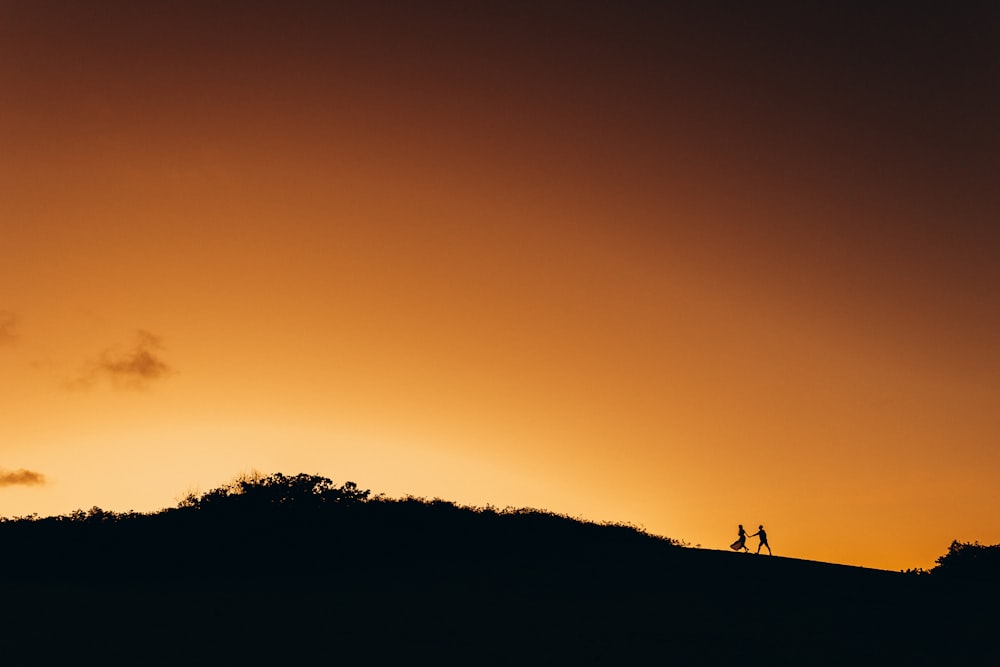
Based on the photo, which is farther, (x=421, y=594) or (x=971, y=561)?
(x=971, y=561)

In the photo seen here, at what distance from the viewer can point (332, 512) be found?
34.7m

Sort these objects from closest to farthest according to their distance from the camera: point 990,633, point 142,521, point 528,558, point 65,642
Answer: point 65,642
point 990,633
point 528,558
point 142,521

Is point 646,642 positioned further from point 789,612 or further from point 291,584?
point 291,584

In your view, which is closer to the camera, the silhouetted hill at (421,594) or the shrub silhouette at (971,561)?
the silhouetted hill at (421,594)

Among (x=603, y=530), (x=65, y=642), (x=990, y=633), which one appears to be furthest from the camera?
(x=603, y=530)

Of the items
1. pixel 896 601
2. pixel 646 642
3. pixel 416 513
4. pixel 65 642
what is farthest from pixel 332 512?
pixel 896 601

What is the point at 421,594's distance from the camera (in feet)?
86.8

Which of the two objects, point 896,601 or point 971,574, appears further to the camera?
point 971,574

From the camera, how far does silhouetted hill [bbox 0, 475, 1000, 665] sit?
69.0 feet

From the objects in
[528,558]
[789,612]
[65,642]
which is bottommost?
→ [65,642]

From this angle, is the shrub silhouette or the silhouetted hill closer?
the silhouetted hill

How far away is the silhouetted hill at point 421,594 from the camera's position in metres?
21.0

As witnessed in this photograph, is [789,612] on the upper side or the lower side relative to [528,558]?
lower

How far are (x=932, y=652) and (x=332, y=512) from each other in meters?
22.8
